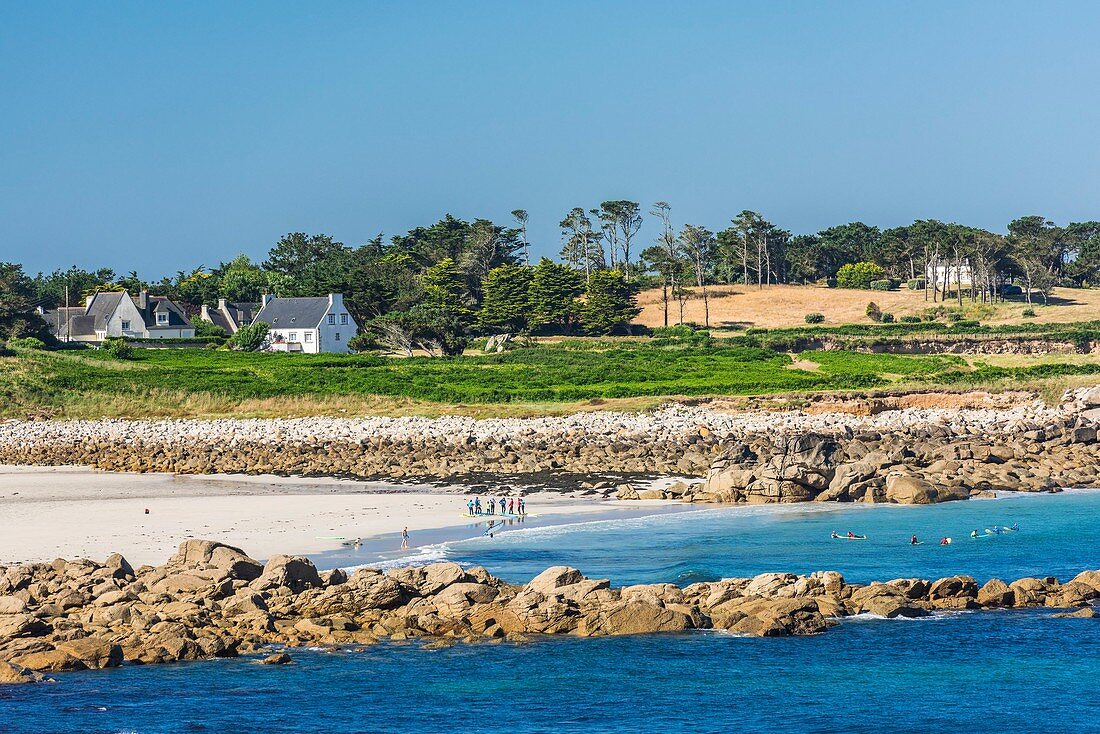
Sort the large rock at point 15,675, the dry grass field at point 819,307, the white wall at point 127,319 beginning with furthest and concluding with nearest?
the dry grass field at point 819,307 → the white wall at point 127,319 → the large rock at point 15,675

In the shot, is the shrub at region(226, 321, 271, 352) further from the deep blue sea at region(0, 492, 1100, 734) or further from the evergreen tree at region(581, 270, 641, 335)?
the deep blue sea at region(0, 492, 1100, 734)

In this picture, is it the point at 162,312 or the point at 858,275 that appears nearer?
the point at 162,312

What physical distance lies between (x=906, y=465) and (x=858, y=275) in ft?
334

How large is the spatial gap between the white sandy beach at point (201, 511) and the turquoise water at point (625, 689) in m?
9.77

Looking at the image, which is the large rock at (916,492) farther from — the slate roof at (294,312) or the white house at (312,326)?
the slate roof at (294,312)

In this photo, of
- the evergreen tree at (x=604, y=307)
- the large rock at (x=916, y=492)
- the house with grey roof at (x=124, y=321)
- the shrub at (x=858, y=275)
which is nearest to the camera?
the large rock at (x=916, y=492)

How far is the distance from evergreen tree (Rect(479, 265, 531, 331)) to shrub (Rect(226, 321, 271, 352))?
18.2 metres

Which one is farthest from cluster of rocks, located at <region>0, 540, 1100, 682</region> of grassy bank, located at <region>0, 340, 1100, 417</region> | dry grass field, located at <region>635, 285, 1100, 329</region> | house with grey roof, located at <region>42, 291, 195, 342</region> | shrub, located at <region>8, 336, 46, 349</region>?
dry grass field, located at <region>635, 285, 1100, 329</region>

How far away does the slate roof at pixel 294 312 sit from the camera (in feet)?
343

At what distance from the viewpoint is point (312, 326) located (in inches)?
4075

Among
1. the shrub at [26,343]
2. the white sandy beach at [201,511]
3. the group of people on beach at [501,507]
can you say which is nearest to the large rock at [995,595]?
the white sandy beach at [201,511]

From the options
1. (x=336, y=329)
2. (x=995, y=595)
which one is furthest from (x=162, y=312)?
(x=995, y=595)

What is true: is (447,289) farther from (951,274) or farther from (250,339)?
(951,274)

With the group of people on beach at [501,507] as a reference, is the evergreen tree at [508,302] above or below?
above
